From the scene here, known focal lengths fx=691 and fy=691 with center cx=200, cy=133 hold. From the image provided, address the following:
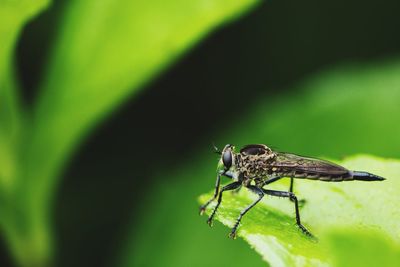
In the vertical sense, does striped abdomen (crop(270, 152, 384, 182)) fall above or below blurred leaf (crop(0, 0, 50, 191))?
below

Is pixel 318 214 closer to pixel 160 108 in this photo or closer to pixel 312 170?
pixel 312 170

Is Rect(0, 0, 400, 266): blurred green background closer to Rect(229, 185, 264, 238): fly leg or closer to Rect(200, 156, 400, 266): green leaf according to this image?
Rect(229, 185, 264, 238): fly leg

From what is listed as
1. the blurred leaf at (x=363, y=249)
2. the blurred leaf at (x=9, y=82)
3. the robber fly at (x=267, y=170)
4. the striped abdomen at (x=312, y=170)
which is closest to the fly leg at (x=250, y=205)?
the robber fly at (x=267, y=170)

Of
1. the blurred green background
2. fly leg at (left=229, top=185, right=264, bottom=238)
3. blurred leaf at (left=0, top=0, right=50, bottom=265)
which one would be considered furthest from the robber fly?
blurred leaf at (left=0, top=0, right=50, bottom=265)

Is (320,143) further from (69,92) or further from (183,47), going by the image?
(69,92)

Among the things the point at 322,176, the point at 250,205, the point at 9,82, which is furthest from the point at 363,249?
the point at 9,82

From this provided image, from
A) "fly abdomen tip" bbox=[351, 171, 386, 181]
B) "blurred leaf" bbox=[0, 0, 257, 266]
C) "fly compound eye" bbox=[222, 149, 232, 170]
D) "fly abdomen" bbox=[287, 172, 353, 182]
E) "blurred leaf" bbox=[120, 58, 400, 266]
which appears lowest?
"blurred leaf" bbox=[120, 58, 400, 266]
